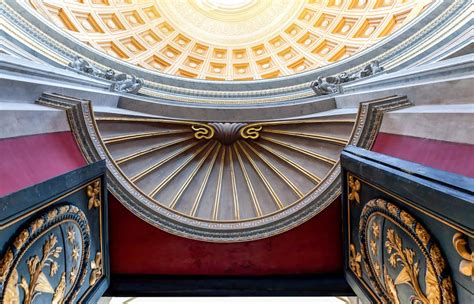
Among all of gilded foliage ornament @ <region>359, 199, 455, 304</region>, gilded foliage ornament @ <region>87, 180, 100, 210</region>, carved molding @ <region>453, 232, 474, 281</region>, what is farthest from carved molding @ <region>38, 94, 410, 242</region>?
carved molding @ <region>453, 232, 474, 281</region>

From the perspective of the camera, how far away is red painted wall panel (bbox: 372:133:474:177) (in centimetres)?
292

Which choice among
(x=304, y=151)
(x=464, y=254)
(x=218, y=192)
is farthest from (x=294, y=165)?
(x=464, y=254)

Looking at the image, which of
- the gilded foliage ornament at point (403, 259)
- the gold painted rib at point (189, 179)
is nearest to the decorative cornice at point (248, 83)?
the gold painted rib at point (189, 179)

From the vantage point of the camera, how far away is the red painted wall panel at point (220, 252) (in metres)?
5.19

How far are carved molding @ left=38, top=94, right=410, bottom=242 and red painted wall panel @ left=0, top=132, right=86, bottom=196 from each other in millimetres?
247

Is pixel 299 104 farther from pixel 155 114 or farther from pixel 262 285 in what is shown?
pixel 262 285

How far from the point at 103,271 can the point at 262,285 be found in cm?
245

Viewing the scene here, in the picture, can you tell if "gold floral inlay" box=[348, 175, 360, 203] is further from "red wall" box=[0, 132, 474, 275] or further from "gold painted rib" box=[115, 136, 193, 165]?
"gold painted rib" box=[115, 136, 193, 165]

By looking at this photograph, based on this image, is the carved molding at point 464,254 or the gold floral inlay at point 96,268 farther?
the gold floral inlay at point 96,268

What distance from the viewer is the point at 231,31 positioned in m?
14.8

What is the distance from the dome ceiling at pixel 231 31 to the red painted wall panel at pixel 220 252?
20.4 ft

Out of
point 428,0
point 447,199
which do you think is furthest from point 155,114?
point 428,0

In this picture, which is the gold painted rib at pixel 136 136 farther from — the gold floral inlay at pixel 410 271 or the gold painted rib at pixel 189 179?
the gold floral inlay at pixel 410 271

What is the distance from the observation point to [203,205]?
645cm
